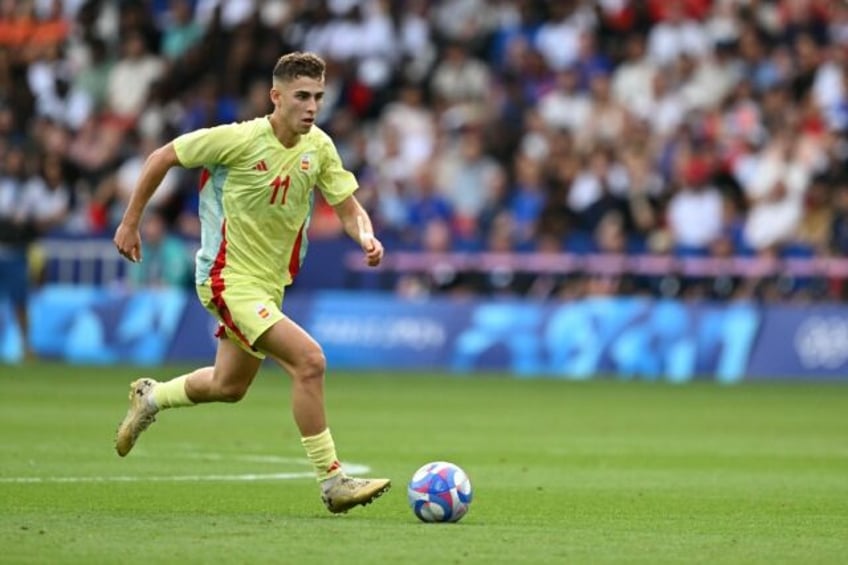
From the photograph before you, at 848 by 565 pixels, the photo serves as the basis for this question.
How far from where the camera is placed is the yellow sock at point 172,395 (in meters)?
11.7

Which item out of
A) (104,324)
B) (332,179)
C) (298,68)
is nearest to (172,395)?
(332,179)

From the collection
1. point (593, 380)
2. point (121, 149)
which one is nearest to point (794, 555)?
point (593, 380)

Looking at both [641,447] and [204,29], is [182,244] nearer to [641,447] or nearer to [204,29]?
[204,29]

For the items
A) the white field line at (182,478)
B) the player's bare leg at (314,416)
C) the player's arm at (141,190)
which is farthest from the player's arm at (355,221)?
the white field line at (182,478)

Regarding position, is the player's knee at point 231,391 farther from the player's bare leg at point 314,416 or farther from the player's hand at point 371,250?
the player's hand at point 371,250

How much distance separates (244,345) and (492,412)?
9079mm

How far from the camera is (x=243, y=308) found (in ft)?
36.1

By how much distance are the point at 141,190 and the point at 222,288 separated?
697 mm

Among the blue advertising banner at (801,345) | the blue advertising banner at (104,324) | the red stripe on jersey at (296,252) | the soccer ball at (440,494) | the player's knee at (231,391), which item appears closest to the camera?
the soccer ball at (440,494)

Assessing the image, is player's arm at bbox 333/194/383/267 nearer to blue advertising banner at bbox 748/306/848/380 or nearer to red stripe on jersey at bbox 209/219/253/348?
red stripe on jersey at bbox 209/219/253/348

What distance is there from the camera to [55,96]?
32875 millimetres

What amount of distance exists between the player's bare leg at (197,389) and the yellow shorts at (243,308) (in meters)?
0.15

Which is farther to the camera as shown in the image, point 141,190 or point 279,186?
point 279,186

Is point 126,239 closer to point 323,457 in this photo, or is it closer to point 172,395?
point 172,395
